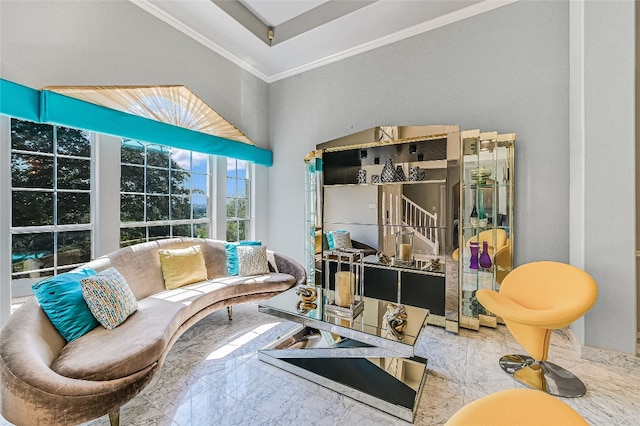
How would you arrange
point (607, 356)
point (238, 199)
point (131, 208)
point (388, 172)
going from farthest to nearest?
point (238, 199)
point (388, 172)
point (131, 208)
point (607, 356)

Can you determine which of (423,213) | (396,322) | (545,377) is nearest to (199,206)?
(423,213)

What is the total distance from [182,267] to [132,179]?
1.18 meters

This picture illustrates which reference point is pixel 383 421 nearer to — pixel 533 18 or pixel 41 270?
pixel 41 270

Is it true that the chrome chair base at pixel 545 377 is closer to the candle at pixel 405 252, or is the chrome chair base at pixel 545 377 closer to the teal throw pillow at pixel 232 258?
the candle at pixel 405 252

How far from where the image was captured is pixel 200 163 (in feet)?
12.8

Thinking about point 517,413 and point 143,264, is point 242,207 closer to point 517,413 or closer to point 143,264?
point 143,264

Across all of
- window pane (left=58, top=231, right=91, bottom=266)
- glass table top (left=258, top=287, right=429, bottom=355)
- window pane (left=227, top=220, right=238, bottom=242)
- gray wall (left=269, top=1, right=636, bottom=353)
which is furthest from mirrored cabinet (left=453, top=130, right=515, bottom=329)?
window pane (left=58, top=231, right=91, bottom=266)

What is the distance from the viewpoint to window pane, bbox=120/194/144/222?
3.06 meters

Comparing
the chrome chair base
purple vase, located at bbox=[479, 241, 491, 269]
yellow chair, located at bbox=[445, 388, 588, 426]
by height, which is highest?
purple vase, located at bbox=[479, 241, 491, 269]

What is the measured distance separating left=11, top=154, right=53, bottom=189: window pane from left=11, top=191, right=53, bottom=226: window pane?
8cm

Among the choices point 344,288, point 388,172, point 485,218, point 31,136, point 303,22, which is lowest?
point 344,288

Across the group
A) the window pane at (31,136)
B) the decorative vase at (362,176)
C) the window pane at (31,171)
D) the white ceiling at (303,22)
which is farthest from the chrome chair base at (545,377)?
the window pane at (31,136)

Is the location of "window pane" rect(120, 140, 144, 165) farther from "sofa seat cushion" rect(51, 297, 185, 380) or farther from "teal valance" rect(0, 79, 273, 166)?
"sofa seat cushion" rect(51, 297, 185, 380)

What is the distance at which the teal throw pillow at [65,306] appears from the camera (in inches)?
71.5
